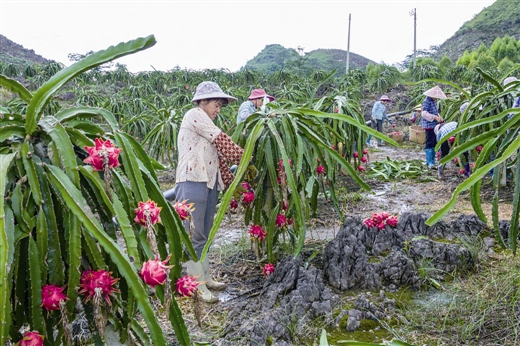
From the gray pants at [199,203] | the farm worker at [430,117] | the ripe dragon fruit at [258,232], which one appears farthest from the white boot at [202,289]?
the farm worker at [430,117]

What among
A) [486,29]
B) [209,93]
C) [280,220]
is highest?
[486,29]

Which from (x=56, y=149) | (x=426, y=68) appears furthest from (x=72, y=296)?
(x=426, y=68)

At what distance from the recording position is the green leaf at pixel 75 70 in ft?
4.63

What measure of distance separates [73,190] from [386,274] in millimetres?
2253

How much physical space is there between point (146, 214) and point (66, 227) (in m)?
0.24

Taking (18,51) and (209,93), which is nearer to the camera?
(209,93)

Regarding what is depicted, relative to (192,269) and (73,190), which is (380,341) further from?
(73,190)

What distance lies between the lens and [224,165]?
3424mm

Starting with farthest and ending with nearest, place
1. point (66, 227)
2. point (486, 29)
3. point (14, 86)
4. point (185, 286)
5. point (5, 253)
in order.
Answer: point (486, 29), point (185, 286), point (14, 86), point (66, 227), point (5, 253)

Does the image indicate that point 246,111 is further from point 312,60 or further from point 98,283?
point 312,60

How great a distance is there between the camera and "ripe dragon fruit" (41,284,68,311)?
132 cm

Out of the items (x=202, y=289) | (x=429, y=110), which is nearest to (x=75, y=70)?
(x=202, y=289)

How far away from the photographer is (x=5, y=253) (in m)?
1.13

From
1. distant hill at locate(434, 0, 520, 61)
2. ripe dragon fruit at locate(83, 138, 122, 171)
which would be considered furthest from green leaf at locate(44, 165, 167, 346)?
distant hill at locate(434, 0, 520, 61)
